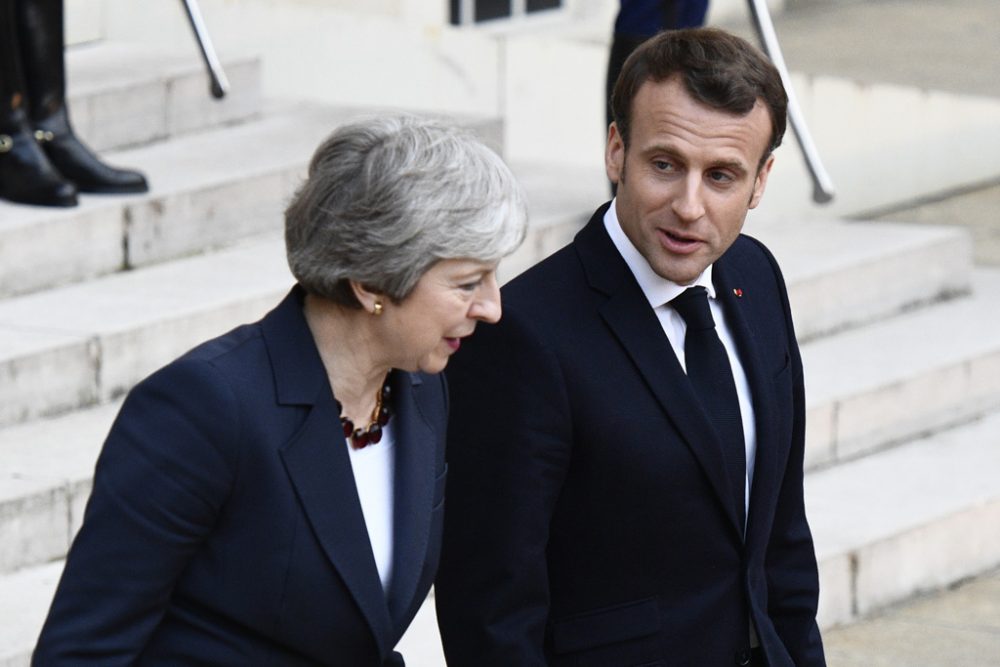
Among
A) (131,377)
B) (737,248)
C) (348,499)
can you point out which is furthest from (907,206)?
(348,499)

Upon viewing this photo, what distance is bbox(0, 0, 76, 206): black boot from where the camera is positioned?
511 cm

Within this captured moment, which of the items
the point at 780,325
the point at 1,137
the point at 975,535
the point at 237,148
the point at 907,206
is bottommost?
the point at 907,206

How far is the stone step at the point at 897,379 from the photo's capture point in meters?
5.61

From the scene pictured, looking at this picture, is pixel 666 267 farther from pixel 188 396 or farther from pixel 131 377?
pixel 131 377

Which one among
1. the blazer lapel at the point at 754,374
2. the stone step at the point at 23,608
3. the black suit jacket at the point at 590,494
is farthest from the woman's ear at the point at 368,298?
the stone step at the point at 23,608

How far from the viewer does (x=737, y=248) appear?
282 cm

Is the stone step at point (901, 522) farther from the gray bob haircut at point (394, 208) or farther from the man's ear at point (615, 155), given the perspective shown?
the gray bob haircut at point (394, 208)

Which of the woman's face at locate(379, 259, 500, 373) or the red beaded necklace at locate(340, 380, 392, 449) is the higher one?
the woman's face at locate(379, 259, 500, 373)

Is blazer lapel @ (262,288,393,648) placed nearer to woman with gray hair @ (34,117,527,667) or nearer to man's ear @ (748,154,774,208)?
woman with gray hair @ (34,117,527,667)

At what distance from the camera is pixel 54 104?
5281 mm

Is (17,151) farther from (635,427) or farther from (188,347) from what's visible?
(635,427)

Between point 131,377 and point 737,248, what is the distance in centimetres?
241

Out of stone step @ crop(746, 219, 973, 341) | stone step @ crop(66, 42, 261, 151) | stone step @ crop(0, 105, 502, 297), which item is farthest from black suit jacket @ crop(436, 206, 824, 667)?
stone step @ crop(66, 42, 261, 151)

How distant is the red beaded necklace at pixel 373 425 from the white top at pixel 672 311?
41cm
